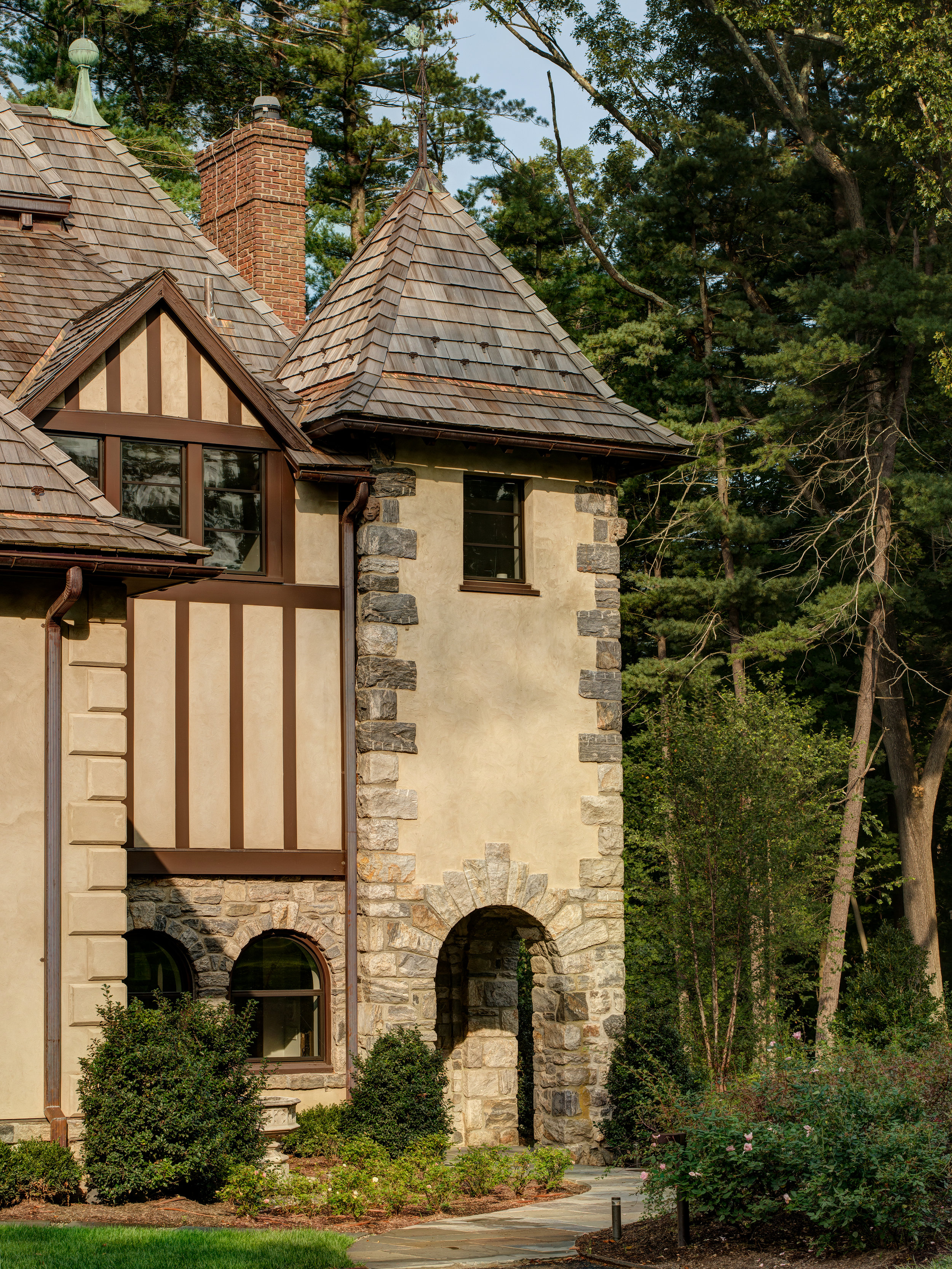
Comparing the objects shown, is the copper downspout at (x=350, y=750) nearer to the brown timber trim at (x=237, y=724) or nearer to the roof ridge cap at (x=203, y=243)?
the brown timber trim at (x=237, y=724)

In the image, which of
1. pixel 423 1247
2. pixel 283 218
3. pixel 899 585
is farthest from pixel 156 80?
pixel 423 1247

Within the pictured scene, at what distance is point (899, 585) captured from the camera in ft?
90.5

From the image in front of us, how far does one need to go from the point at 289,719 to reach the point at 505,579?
2.78 meters

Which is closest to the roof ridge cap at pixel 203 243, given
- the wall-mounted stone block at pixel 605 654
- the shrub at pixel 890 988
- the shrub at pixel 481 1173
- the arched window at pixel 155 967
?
the wall-mounted stone block at pixel 605 654

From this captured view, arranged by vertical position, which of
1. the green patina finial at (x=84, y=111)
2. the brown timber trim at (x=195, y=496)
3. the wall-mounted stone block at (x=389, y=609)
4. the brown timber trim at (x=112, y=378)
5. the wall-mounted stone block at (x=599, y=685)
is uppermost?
the green patina finial at (x=84, y=111)

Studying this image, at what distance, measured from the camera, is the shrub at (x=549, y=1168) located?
41.8 feet

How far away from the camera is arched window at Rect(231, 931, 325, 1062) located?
15.3 metres

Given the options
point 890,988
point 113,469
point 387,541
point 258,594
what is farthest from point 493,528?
point 890,988

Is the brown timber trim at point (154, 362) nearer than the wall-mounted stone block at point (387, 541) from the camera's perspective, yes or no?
Yes

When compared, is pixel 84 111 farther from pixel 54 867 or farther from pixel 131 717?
pixel 54 867

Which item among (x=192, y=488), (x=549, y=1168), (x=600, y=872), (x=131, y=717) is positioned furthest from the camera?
(x=600, y=872)

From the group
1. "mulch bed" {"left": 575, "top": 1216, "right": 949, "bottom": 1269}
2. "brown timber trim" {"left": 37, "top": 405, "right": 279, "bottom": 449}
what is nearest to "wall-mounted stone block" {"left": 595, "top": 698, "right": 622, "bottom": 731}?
"brown timber trim" {"left": 37, "top": 405, "right": 279, "bottom": 449}

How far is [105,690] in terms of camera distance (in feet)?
39.4

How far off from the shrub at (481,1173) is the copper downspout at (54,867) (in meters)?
3.12
